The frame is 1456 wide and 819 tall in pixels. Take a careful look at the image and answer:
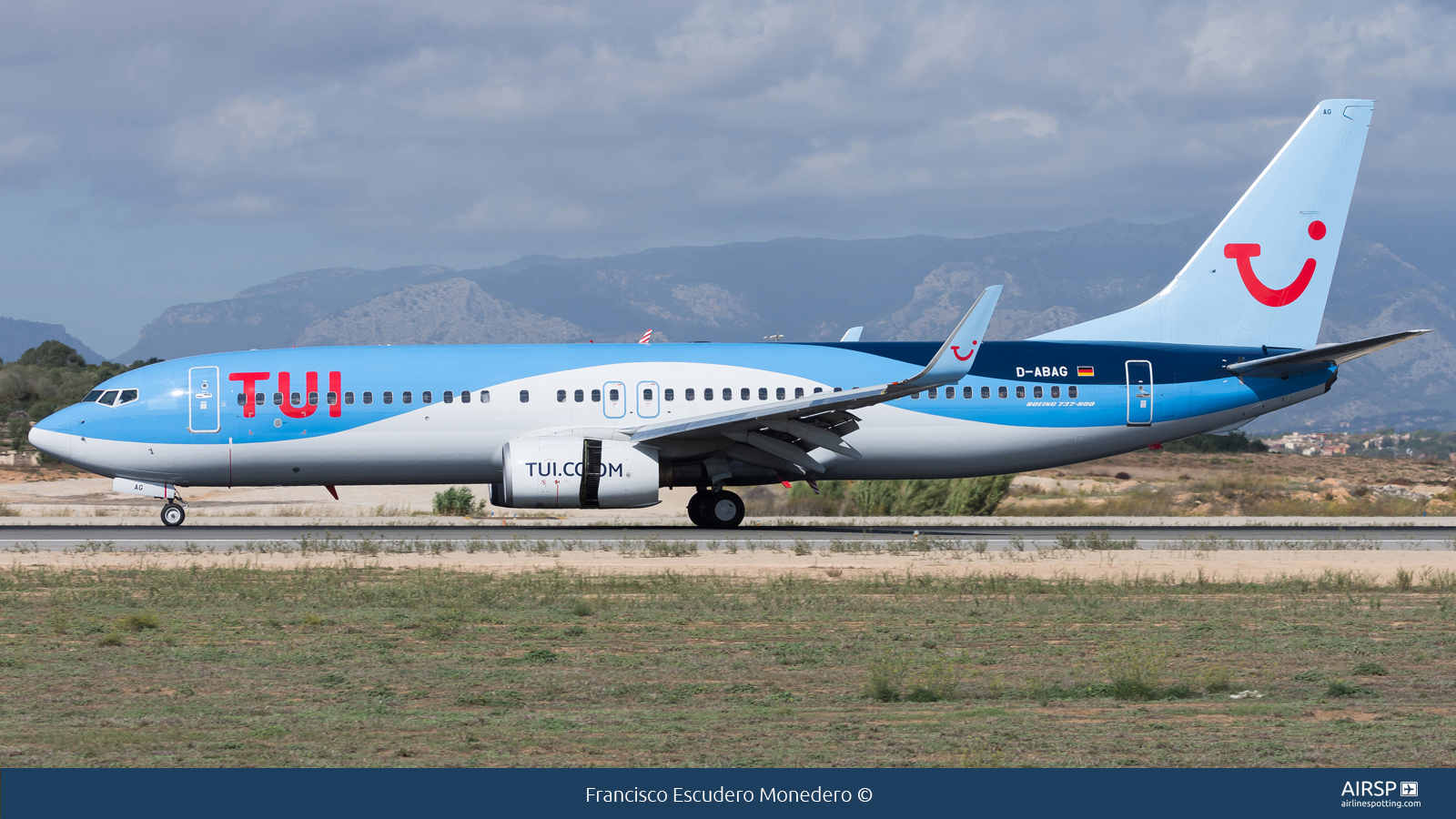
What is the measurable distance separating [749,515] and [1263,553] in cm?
1648

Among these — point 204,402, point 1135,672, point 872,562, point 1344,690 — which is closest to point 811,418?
point 872,562

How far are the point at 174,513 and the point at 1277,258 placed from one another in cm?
2463

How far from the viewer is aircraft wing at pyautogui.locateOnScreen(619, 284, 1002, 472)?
24.4 metres

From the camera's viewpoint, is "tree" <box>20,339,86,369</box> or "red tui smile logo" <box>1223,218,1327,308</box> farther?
"tree" <box>20,339,86,369</box>

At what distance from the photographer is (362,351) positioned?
91.1 feet

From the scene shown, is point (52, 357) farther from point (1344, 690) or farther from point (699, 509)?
point (1344, 690)

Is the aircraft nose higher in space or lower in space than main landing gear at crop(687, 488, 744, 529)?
higher

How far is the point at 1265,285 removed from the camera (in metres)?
30.5

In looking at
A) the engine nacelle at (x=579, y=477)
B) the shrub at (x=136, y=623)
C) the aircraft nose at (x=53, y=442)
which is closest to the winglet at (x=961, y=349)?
the engine nacelle at (x=579, y=477)

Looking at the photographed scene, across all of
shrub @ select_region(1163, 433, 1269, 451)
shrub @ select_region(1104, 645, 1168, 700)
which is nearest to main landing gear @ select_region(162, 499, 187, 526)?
shrub @ select_region(1104, 645, 1168, 700)

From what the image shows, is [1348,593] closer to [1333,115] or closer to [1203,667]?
[1203,667]

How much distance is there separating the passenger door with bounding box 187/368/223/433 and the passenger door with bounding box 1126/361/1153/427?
1856 cm

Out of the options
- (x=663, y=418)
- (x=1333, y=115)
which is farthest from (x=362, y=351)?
(x=1333, y=115)

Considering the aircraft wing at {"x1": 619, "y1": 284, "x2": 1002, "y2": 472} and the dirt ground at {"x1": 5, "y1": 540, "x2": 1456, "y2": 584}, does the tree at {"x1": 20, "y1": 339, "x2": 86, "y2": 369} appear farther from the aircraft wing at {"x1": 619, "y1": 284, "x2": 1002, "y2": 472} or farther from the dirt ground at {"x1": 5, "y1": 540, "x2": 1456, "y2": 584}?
the dirt ground at {"x1": 5, "y1": 540, "x2": 1456, "y2": 584}
